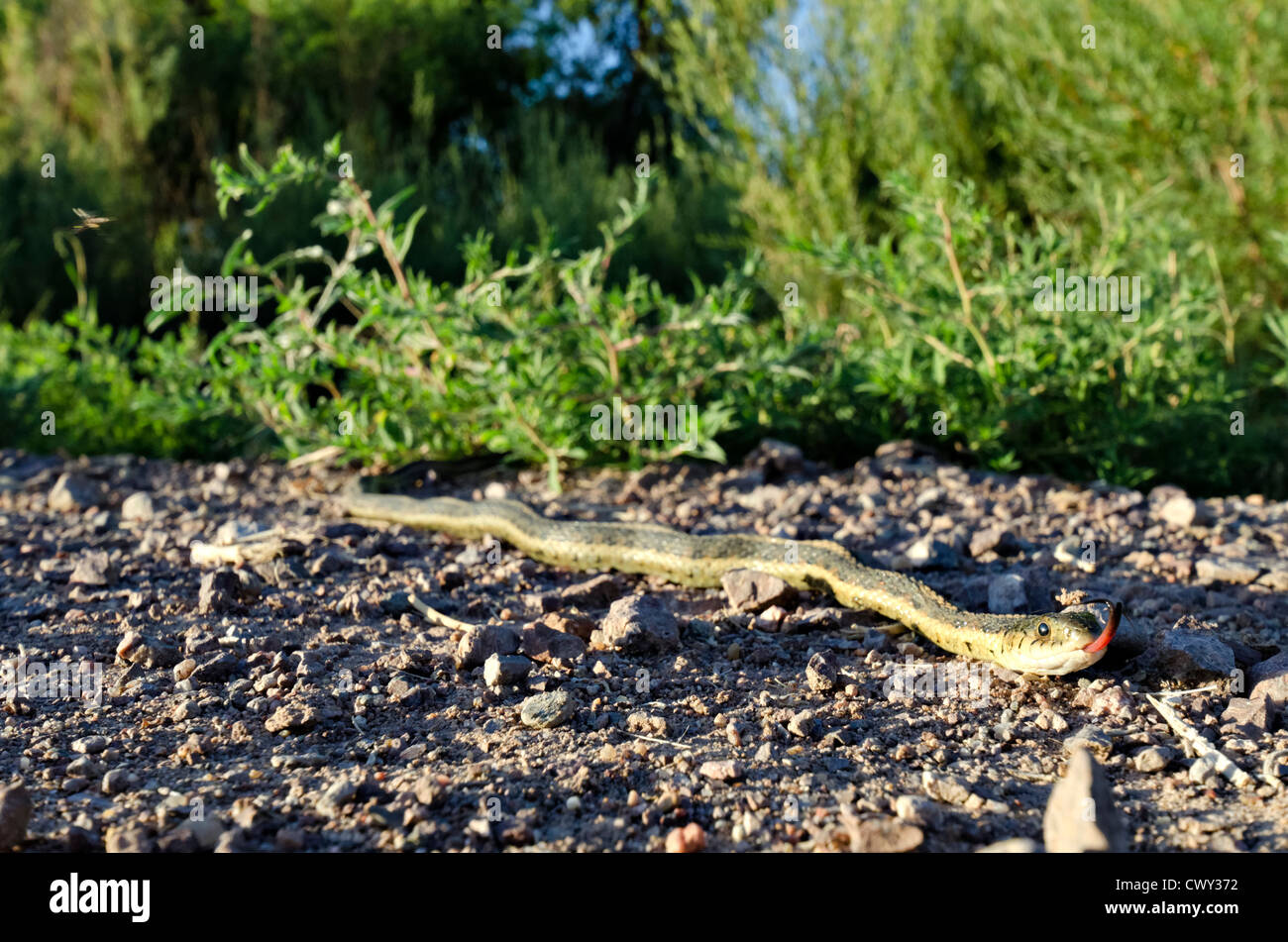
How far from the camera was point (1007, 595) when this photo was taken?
3.08 metres

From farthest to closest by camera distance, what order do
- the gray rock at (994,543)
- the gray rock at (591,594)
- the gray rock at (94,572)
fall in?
the gray rock at (994,543) → the gray rock at (94,572) → the gray rock at (591,594)

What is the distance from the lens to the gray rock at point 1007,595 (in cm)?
305

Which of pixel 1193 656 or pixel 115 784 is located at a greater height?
pixel 1193 656

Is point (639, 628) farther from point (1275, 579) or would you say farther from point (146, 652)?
point (1275, 579)

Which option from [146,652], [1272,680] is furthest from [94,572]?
[1272,680]

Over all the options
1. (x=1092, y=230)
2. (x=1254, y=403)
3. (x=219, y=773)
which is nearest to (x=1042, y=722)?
(x=219, y=773)

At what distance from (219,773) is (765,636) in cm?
154

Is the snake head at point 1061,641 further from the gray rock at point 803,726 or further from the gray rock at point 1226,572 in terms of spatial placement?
the gray rock at point 1226,572

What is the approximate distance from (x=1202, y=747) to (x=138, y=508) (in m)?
4.17

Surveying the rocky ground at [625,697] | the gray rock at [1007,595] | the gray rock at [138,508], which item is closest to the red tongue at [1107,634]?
the rocky ground at [625,697]

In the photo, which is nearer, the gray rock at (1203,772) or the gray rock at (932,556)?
the gray rock at (1203,772)

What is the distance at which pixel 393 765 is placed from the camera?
87.6 inches

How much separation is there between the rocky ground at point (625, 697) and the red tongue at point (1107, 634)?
0.14m
